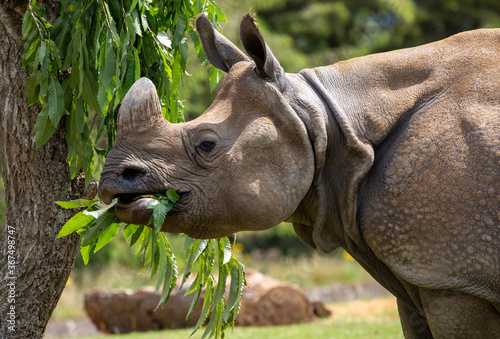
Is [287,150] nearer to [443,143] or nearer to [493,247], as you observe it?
[443,143]

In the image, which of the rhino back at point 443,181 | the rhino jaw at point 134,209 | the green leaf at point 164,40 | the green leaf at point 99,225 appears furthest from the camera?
the green leaf at point 164,40

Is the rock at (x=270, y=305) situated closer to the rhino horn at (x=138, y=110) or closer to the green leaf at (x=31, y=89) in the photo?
the green leaf at (x=31, y=89)

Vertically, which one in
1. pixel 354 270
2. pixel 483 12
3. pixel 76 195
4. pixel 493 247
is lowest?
pixel 354 270

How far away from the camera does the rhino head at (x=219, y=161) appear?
11.4 feet

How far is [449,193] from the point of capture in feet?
11.0

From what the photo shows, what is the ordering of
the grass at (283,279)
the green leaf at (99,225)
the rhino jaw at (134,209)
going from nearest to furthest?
the rhino jaw at (134,209) < the green leaf at (99,225) < the grass at (283,279)

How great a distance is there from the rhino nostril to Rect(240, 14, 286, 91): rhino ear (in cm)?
85

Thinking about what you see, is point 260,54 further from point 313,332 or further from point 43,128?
point 313,332

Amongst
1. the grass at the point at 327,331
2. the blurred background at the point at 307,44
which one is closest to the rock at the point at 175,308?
the grass at the point at 327,331

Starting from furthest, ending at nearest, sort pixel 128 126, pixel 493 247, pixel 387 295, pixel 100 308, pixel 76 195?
1. pixel 387 295
2. pixel 100 308
3. pixel 76 195
4. pixel 128 126
5. pixel 493 247

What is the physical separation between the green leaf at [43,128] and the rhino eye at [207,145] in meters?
1.21

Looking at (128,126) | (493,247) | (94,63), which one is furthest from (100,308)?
(493,247)

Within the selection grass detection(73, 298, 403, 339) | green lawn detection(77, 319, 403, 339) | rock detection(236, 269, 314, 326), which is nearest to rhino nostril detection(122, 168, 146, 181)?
grass detection(73, 298, 403, 339)

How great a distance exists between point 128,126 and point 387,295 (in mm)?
11026
